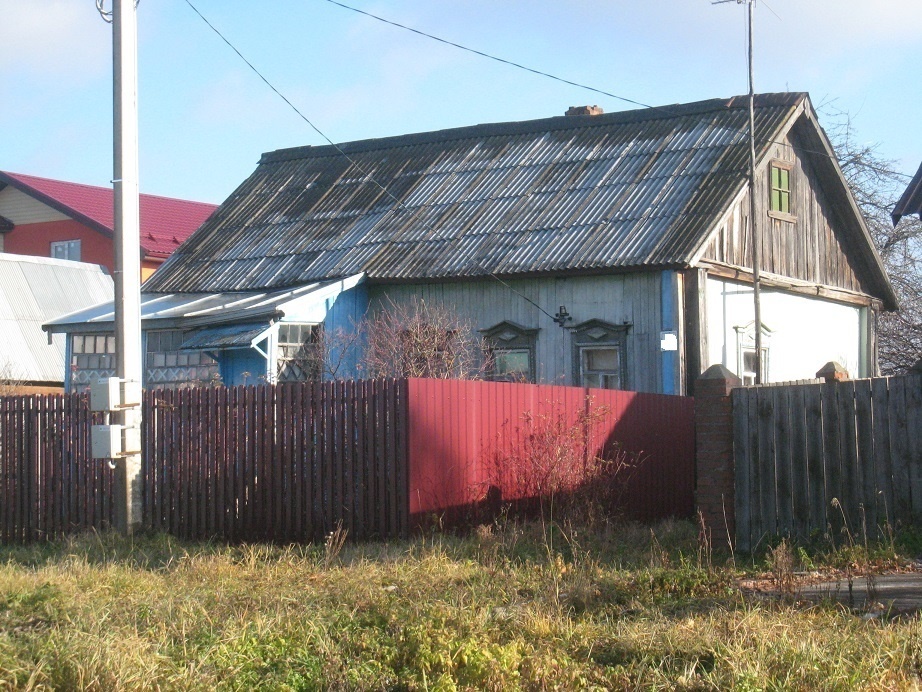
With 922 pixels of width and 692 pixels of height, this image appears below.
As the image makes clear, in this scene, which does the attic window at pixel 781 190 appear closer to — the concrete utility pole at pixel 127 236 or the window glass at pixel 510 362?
the window glass at pixel 510 362

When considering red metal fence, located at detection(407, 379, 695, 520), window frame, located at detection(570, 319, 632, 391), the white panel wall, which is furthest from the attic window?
the white panel wall

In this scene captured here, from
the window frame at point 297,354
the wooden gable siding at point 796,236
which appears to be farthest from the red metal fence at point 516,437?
the window frame at point 297,354

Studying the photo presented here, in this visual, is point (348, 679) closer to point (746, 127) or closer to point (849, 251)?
point (746, 127)

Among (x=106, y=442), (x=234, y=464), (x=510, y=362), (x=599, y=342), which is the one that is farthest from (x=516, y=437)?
(x=510, y=362)

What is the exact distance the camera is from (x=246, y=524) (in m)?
11.8

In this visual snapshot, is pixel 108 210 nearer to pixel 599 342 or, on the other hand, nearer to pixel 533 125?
pixel 533 125

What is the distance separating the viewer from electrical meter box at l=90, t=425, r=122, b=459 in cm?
1080

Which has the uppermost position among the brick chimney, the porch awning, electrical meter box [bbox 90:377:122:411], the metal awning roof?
the brick chimney

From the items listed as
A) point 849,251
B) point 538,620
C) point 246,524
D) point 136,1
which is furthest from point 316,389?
point 849,251

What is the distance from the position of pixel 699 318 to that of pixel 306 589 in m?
11.0

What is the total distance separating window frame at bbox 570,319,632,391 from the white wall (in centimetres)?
136

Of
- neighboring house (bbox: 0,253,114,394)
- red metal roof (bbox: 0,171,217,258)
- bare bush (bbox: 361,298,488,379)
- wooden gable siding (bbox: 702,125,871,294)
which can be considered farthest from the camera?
red metal roof (bbox: 0,171,217,258)

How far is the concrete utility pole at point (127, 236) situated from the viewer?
11.1 meters

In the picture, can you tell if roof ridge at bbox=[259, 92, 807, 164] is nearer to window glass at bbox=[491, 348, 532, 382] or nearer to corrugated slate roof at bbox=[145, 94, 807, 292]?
corrugated slate roof at bbox=[145, 94, 807, 292]
